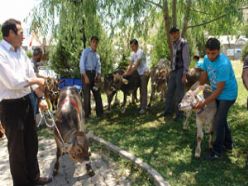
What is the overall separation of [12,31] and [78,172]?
2566mm

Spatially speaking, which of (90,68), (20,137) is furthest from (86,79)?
(20,137)

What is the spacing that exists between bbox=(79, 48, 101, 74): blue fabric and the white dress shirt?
452 centimetres

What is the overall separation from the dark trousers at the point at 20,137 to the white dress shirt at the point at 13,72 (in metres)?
0.12

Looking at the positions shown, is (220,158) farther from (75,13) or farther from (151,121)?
(75,13)

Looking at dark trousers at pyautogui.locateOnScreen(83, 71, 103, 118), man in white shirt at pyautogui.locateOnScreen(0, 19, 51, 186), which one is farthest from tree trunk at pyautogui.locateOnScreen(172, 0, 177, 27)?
man in white shirt at pyautogui.locateOnScreen(0, 19, 51, 186)

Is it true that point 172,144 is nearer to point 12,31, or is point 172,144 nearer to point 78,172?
point 78,172

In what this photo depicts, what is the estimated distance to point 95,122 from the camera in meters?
10.3

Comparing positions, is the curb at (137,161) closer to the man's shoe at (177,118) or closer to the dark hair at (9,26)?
the man's shoe at (177,118)

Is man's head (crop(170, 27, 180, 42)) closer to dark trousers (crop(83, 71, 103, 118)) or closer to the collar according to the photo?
dark trousers (crop(83, 71, 103, 118))

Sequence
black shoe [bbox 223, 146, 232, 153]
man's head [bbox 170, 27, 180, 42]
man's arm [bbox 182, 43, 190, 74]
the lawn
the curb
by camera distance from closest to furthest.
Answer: the curb, the lawn, black shoe [bbox 223, 146, 232, 153], man's head [bbox 170, 27, 180, 42], man's arm [bbox 182, 43, 190, 74]

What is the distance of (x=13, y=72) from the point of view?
504 cm

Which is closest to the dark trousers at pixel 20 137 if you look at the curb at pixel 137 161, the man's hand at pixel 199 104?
the curb at pixel 137 161

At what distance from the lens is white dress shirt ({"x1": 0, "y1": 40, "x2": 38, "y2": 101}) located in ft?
16.4

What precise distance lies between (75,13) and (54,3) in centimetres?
64
